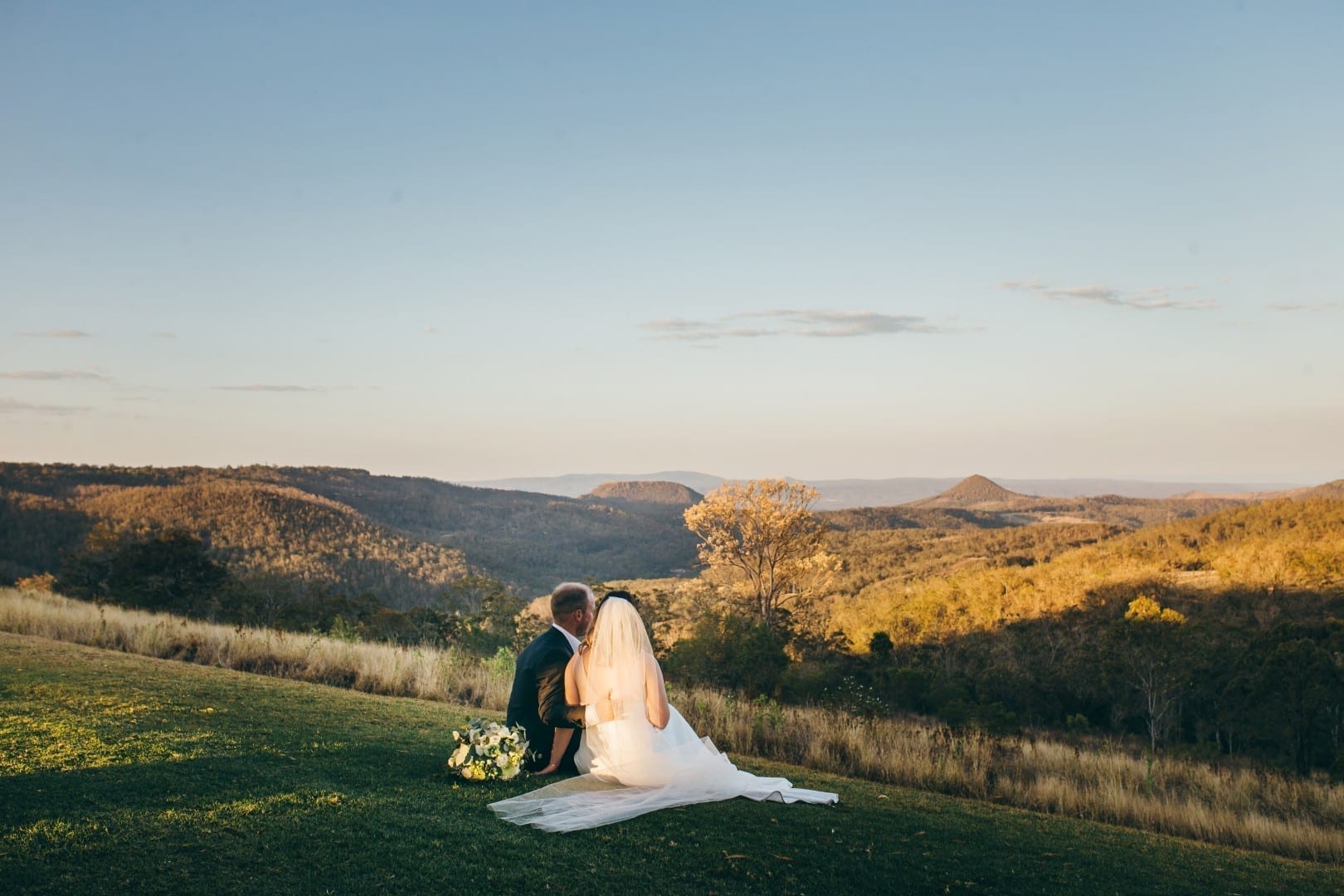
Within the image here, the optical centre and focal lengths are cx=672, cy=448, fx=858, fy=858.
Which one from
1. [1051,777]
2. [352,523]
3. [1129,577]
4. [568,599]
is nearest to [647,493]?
[352,523]

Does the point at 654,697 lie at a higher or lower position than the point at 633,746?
higher

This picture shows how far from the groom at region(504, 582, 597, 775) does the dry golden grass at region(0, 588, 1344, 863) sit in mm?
A: 3421

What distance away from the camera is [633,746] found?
21.1 ft

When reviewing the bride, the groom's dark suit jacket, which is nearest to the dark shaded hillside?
the groom's dark suit jacket

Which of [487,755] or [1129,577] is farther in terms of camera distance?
[1129,577]

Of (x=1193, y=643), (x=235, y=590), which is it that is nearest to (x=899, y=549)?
(x=1193, y=643)

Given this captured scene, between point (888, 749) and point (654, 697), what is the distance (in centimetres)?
427

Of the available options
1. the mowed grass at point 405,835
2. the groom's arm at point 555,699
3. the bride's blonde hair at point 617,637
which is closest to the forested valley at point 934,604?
the groom's arm at point 555,699

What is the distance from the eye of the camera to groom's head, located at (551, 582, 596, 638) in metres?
7.27

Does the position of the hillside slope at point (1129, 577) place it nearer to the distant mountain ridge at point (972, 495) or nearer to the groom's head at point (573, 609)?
the groom's head at point (573, 609)

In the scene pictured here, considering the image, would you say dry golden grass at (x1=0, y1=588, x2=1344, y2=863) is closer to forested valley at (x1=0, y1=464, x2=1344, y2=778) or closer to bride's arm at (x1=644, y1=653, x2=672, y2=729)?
forested valley at (x1=0, y1=464, x2=1344, y2=778)

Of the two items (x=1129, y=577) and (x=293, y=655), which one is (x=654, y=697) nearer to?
(x=293, y=655)

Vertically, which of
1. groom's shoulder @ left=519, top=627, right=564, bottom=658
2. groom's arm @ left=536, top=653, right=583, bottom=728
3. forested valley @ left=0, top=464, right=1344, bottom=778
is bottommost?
forested valley @ left=0, top=464, right=1344, bottom=778

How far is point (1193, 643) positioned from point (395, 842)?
935 inches
